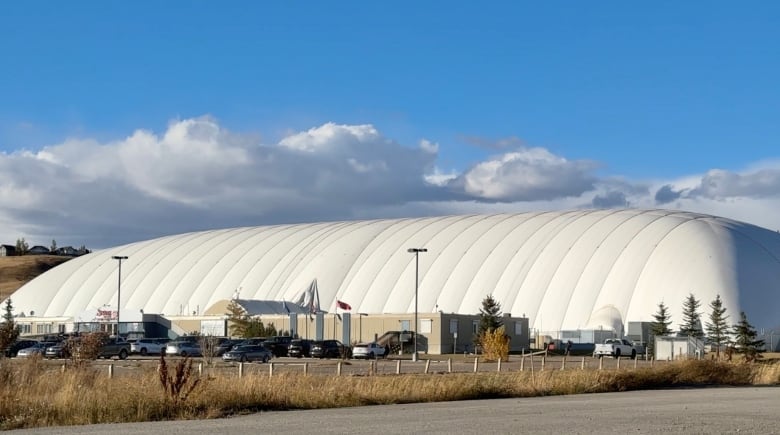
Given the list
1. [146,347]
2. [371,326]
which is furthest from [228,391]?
[371,326]

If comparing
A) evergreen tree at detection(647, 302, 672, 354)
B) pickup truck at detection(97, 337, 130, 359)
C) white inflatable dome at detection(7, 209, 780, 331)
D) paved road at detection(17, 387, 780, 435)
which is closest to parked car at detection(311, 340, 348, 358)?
pickup truck at detection(97, 337, 130, 359)

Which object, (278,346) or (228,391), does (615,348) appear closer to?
(278,346)

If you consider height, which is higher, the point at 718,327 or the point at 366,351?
the point at 718,327

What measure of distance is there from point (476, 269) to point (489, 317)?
1130 cm

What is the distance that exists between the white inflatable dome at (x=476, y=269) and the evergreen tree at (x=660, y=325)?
105 cm

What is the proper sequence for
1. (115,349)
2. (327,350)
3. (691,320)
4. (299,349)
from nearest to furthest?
(115,349)
(327,350)
(299,349)
(691,320)

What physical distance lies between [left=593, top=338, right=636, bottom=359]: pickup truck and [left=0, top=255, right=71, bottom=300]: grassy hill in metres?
123

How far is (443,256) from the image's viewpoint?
291ft

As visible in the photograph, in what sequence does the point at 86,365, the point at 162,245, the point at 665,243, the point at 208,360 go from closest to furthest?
the point at 86,365 → the point at 208,360 → the point at 665,243 → the point at 162,245

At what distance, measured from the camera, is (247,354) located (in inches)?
2196

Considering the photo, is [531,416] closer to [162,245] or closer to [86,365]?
[86,365]

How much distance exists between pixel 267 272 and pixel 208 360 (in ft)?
195

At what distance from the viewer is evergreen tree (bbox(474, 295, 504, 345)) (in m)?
73.8

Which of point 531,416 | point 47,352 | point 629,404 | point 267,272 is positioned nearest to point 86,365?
point 531,416
